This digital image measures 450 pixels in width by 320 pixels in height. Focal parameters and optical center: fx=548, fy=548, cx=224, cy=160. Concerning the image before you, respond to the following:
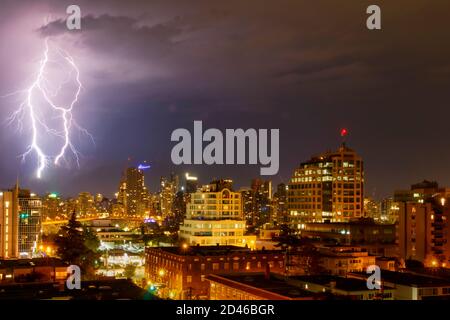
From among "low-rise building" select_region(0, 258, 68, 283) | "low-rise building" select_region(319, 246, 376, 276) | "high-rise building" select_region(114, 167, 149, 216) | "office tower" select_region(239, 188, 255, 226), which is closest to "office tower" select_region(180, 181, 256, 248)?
"low-rise building" select_region(319, 246, 376, 276)

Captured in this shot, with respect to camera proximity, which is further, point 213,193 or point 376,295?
point 213,193

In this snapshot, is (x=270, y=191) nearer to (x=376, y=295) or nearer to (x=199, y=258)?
(x=199, y=258)

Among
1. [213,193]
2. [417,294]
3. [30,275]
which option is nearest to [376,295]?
[417,294]

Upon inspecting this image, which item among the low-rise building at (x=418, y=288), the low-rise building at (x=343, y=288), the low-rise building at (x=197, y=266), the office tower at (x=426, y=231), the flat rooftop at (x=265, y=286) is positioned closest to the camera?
the flat rooftop at (x=265, y=286)

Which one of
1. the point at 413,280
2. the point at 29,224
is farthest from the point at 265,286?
the point at 29,224

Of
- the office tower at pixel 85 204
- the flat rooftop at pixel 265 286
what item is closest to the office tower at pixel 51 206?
the office tower at pixel 85 204

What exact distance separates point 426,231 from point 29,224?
2010 cm

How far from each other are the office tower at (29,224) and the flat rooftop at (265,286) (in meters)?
15.8

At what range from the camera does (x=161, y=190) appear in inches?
3036

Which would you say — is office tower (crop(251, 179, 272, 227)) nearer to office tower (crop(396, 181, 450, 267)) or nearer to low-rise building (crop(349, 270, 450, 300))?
office tower (crop(396, 181, 450, 267))

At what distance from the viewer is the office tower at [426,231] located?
23.4 metres

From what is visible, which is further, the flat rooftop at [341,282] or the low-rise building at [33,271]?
the low-rise building at [33,271]

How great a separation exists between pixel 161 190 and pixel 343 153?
45.2 meters

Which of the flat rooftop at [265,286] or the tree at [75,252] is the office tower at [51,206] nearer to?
the tree at [75,252]
